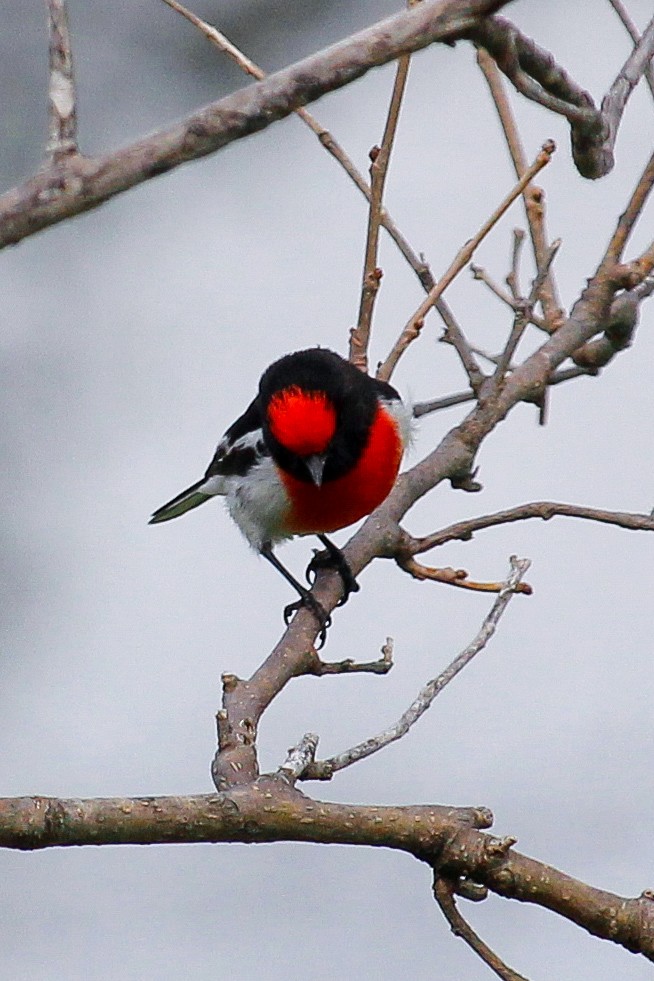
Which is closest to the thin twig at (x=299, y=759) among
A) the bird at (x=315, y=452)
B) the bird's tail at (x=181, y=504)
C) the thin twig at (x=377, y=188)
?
the bird at (x=315, y=452)

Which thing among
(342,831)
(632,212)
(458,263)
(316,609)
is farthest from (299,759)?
(632,212)

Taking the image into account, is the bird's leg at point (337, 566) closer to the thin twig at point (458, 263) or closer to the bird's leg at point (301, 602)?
the bird's leg at point (301, 602)

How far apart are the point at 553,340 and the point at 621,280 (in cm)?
18

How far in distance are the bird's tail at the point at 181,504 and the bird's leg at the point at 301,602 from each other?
0.41 m

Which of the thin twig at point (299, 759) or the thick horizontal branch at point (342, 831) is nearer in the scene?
the thick horizontal branch at point (342, 831)

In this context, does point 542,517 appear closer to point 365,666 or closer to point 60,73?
point 365,666

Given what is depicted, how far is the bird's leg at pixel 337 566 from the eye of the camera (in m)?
2.93

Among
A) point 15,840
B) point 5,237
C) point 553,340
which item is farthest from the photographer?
point 553,340

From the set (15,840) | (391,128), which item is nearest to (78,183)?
(15,840)

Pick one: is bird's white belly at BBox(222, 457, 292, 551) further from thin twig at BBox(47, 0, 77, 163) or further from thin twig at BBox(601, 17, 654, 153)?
thin twig at BBox(47, 0, 77, 163)

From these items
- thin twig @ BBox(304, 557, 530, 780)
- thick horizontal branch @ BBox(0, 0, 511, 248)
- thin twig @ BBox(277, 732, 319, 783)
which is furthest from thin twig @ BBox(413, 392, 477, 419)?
thick horizontal branch @ BBox(0, 0, 511, 248)

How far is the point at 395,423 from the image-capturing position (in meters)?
3.37

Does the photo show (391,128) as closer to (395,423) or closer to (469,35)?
(395,423)

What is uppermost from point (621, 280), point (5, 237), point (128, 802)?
point (621, 280)
